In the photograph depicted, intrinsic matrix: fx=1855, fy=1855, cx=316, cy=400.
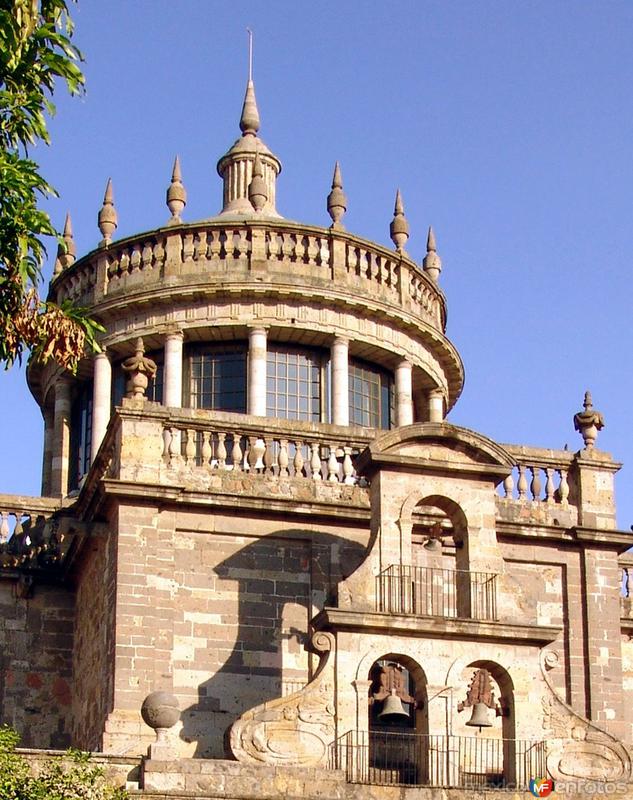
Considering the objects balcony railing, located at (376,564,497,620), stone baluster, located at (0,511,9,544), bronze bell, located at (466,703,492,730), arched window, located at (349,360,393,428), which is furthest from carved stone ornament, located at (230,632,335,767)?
arched window, located at (349,360,393,428)

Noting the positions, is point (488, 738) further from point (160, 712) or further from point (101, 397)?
point (101, 397)

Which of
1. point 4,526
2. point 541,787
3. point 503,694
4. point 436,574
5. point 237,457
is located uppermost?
point 237,457

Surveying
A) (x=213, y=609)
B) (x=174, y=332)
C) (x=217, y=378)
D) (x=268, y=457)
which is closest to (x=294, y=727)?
(x=213, y=609)

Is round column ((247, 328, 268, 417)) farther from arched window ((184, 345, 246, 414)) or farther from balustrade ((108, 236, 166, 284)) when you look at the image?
balustrade ((108, 236, 166, 284))

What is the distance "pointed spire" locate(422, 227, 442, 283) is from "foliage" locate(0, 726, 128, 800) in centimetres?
1738

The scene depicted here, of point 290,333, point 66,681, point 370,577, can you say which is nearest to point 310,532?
point 370,577

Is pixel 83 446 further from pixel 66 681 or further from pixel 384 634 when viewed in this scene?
pixel 384 634

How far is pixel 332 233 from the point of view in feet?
115

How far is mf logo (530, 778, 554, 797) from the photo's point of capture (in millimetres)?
24672

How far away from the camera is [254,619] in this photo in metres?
27.2

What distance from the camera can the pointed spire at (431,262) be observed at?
126 ft

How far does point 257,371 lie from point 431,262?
6181mm

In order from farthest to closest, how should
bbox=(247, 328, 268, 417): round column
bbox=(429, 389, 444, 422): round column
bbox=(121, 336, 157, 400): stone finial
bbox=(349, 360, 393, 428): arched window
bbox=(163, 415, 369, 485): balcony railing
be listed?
bbox=(429, 389, 444, 422): round column
bbox=(349, 360, 393, 428): arched window
bbox=(247, 328, 268, 417): round column
bbox=(163, 415, 369, 485): balcony railing
bbox=(121, 336, 157, 400): stone finial

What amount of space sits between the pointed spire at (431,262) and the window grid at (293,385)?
4475 millimetres
